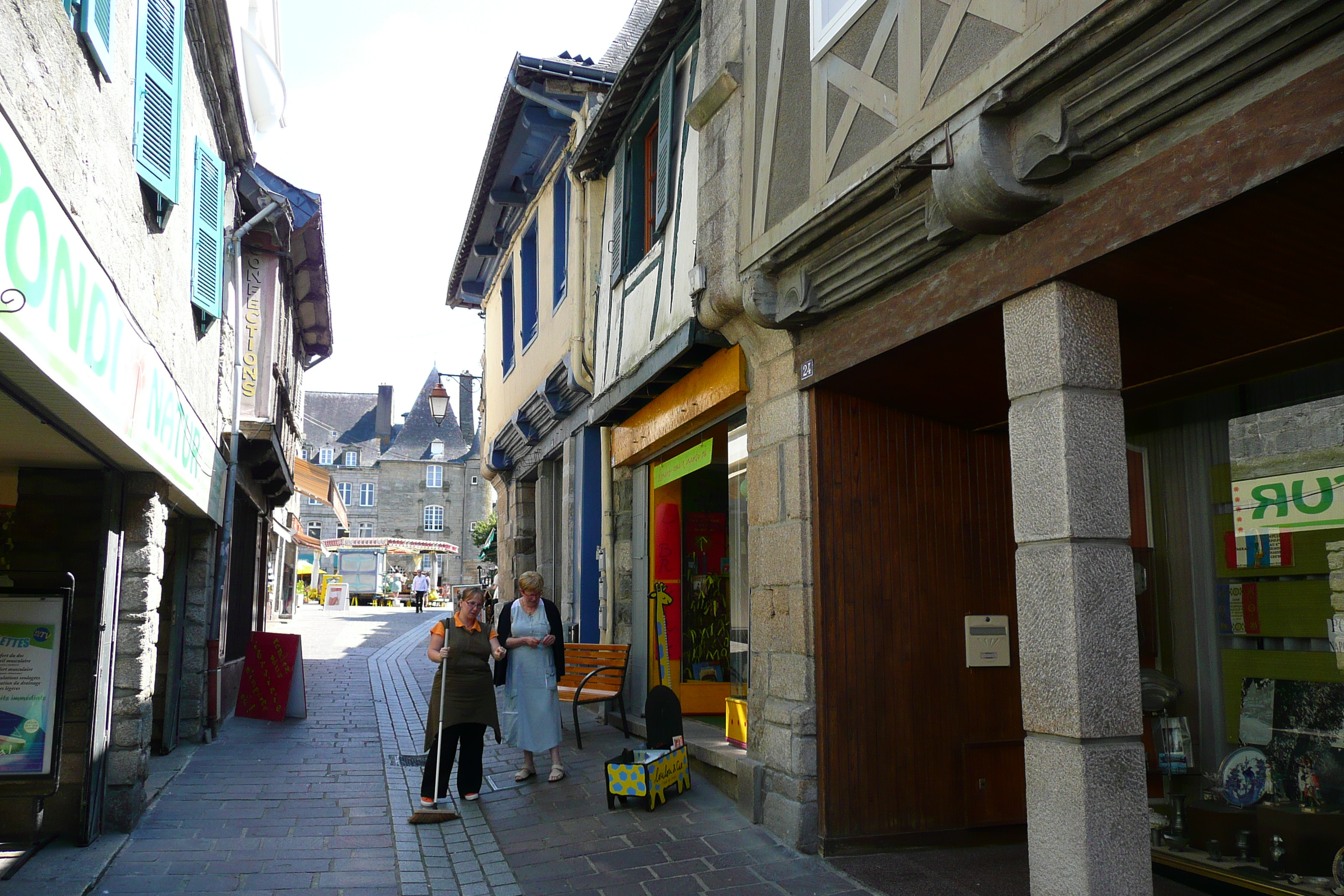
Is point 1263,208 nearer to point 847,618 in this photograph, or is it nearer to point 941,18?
point 941,18

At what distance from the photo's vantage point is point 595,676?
9.01 metres

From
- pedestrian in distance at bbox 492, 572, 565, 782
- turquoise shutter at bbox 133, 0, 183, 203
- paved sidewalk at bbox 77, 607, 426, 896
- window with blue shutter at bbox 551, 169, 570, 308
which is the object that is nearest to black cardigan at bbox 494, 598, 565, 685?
pedestrian in distance at bbox 492, 572, 565, 782

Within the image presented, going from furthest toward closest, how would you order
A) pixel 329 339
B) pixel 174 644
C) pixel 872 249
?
pixel 329 339
pixel 174 644
pixel 872 249

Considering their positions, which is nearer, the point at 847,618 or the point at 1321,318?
the point at 1321,318

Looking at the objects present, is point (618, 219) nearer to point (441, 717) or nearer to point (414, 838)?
point (441, 717)

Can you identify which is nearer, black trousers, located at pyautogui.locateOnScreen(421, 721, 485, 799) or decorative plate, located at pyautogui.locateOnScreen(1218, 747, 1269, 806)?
decorative plate, located at pyautogui.locateOnScreen(1218, 747, 1269, 806)

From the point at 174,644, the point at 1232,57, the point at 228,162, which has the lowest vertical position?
the point at 174,644

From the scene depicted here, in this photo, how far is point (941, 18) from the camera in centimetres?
441

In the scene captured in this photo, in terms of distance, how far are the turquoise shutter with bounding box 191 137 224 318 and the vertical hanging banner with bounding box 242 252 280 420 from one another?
257 centimetres

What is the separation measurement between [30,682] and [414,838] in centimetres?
224

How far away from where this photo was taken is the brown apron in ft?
22.6

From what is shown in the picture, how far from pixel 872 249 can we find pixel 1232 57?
6.75 ft

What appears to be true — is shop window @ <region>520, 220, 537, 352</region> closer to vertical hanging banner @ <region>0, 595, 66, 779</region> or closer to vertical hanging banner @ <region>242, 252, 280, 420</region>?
vertical hanging banner @ <region>242, 252, 280, 420</region>

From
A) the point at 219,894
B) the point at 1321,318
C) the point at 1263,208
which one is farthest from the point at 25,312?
the point at 1321,318
